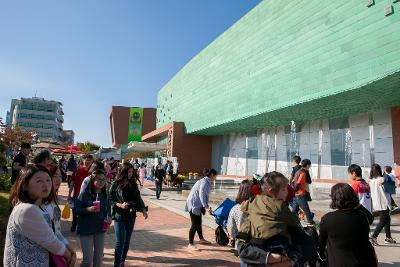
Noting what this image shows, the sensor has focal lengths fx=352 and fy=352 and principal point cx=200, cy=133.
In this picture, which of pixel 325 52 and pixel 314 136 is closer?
pixel 325 52

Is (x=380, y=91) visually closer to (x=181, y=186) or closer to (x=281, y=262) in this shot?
(x=181, y=186)

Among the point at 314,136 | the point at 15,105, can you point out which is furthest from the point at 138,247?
the point at 15,105

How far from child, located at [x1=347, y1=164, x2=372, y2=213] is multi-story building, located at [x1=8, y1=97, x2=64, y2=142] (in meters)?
123

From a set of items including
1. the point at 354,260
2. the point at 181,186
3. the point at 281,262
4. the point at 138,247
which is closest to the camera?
the point at 281,262

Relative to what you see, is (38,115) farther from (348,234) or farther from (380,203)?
(348,234)

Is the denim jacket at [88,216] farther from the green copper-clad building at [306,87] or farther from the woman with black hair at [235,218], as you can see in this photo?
the green copper-clad building at [306,87]

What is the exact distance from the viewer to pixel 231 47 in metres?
29.3

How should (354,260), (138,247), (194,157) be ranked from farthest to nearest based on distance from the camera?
(194,157)
(138,247)
(354,260)

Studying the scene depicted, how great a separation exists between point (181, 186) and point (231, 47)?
12.9 metres

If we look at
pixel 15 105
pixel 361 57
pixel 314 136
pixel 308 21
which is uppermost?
pixel 15 105

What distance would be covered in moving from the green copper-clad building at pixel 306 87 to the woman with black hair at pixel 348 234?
41.2 feet

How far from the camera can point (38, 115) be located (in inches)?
4776

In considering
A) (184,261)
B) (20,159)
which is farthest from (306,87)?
(20,159)

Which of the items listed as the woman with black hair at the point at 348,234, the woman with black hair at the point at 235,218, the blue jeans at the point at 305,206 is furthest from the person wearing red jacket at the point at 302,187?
the woman with black hair at the point at 348,234
